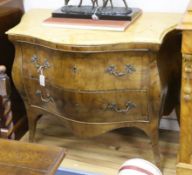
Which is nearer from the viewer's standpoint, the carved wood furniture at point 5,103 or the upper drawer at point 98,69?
the carved wood furniture at point 5,103

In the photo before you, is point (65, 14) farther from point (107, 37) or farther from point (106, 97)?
point (106, 97)

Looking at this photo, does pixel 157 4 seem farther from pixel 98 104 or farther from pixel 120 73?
pixel 98 104

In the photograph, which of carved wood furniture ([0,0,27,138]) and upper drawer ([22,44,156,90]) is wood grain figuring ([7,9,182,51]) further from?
carved wood furniture ([0,0,27,138])

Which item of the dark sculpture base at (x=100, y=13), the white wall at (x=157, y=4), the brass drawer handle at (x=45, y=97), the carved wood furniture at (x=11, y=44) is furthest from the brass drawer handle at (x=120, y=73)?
the carved wood furniture at (x=11, y=44)

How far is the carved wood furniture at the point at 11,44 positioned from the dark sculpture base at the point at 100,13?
327 millimetres

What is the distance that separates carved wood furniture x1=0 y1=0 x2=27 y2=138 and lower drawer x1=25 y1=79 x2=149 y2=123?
0.34 m

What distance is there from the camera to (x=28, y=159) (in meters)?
0.99

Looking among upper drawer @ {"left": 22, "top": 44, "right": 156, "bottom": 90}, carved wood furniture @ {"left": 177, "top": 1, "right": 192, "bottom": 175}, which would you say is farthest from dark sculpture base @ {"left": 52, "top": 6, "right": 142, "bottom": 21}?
carved wood furniture @ {"left": 177, "top": 1, "right": 192, "bottom": 175}

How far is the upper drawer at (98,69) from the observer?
1704mm

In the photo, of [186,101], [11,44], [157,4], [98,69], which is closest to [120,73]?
Answer: [98,69]

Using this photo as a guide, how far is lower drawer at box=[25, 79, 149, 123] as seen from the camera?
5.83 ft

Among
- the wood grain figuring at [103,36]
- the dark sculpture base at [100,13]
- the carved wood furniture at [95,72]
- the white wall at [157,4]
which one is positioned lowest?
the carved wood furniture at [95,72]

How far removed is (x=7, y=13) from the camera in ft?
6.91

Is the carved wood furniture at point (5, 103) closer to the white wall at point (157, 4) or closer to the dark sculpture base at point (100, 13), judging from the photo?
the dark sculpture base at point (100, 13)
